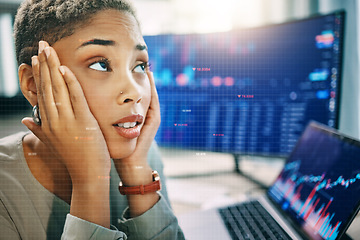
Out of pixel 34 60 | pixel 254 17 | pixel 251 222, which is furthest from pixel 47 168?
pixel 254 17

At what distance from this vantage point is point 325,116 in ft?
2.45

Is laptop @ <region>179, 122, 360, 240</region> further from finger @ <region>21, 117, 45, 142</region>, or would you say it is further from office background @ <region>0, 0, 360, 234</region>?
finger @ <region>21, 117, 45, 142</region>

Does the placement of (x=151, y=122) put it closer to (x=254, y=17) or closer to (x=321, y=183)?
(x=321, y=183)

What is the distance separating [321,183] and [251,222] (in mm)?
192

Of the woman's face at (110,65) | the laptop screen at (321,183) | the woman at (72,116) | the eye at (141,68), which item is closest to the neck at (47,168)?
the woman at (72,116)

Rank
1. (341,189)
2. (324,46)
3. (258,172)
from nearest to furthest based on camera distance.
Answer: (341,189)
(324,46)
(258,172)

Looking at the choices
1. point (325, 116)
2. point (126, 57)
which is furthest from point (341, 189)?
point (126, 57)

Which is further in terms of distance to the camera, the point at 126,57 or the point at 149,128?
the point at 149,128

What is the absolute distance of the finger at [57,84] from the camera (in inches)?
15.2

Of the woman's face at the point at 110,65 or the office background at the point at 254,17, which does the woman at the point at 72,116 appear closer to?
the woman's face at the point at 110,65

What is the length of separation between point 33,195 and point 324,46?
0.81 m

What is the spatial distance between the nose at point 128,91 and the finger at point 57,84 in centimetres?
8

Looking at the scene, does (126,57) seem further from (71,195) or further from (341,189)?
(341,189)

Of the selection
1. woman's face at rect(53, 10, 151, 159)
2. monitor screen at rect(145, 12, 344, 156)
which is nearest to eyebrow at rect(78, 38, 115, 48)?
woman's face at rect(53, 10, 151, 159)
